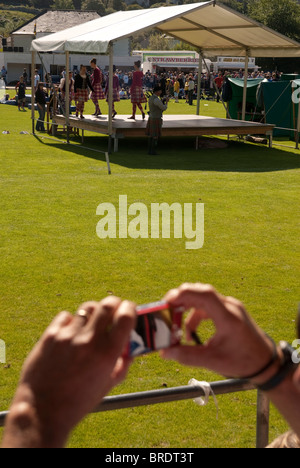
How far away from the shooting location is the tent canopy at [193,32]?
1765 cm

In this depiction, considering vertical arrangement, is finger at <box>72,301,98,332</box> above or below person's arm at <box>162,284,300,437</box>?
above

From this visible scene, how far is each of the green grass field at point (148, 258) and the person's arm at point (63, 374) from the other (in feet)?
11.9

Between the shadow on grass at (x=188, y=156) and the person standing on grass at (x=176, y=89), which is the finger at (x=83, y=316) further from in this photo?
the person standing on grass at (x=176, y=89)

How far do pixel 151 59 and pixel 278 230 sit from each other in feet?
169

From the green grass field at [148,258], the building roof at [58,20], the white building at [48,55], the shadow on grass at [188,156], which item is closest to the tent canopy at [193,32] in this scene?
the shadow on grass at [188,156]

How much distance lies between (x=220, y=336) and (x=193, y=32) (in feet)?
73.1

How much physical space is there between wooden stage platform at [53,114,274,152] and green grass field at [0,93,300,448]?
1176 millimetres

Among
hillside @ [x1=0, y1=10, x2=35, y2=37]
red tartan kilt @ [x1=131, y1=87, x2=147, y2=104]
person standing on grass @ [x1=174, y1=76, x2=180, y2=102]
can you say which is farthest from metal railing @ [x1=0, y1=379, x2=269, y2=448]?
hillside @ [x1=0, y1=10, x2=35, y2=37]

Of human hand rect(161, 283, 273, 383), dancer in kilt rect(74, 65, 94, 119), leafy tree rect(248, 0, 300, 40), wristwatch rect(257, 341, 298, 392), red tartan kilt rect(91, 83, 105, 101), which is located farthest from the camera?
leafy tree rect(248, 0, 300, 40)

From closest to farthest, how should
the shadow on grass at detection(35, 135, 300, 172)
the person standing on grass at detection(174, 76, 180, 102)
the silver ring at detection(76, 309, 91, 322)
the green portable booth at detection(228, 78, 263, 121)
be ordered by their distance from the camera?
the silver ring at detection(76, 309, 91, 322) < the shadow on grass at detection(35, 135, 300, 172) < the green portable booth at detection(228, 78, 263, 121) < the person standing on grass at detection(174, 76, 180, 102)

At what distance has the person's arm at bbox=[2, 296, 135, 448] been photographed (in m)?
1.12

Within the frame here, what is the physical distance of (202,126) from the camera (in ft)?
64.7

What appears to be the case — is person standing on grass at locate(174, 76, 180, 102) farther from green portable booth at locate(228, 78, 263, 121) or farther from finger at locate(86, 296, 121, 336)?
finger at locate(86, 296, 121, 336)

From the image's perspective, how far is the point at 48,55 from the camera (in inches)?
2702
